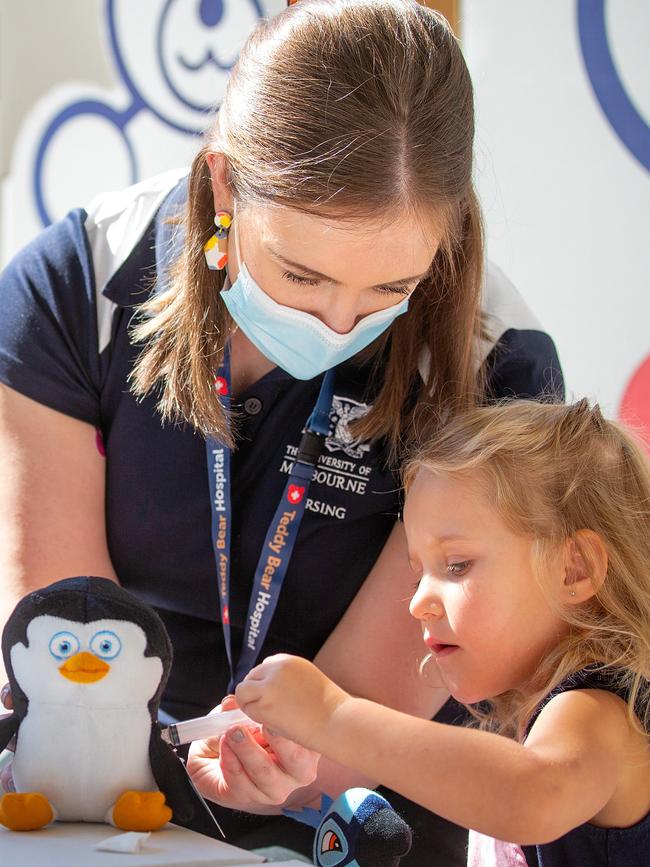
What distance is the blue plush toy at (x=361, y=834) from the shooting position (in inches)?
39.5

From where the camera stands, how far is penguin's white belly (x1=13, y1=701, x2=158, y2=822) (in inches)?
36.7

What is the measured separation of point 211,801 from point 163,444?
46cm

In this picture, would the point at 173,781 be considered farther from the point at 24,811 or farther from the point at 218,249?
the point at 218,249

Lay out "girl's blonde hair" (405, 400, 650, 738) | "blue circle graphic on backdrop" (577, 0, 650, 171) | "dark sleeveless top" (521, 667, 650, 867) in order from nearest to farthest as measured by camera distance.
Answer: "dark sleeveless top" (521, 667, 650, 867)
"girl's blonde hair" (405, 400, 650, 738)
"blue circle graphic on backdrop" (577, 0, 650, 171)

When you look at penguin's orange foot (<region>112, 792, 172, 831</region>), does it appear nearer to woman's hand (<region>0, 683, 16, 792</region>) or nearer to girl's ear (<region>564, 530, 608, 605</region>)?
woman's hand (<region>0, 683, 16, 792</region>)

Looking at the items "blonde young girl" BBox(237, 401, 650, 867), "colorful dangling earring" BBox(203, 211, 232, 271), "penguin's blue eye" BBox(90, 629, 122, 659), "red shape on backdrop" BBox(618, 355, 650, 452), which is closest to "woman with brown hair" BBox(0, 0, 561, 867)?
"colorful dangling earring" BBox(203, 211, 232, 271)

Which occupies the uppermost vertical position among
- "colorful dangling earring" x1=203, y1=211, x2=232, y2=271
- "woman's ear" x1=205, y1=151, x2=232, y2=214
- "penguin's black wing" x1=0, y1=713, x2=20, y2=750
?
"woman's ear" x1=205, y1=151, x2=232, y2=214

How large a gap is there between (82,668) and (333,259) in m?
0.50

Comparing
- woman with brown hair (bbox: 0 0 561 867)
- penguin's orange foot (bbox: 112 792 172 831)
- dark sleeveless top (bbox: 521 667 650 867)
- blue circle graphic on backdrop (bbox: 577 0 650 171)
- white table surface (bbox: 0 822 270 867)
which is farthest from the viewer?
blue circle graphic on backdrop (bbox: 577 0 650 171)

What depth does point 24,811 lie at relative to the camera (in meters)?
0.88

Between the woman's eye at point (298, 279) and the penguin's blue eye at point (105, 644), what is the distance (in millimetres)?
464

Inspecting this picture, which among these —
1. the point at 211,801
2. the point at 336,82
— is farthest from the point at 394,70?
the point at 211,801

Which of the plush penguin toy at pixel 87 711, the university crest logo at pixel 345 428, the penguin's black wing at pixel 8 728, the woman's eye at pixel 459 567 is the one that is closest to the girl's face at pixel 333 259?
the university crest logo at pixel 345 428

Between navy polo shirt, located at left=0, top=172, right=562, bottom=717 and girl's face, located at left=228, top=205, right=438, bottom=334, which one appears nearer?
girl's face, located at left=228, top=205, right=438, bottom=334
